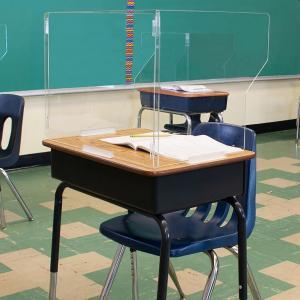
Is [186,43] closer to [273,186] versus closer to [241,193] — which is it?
[273,186]

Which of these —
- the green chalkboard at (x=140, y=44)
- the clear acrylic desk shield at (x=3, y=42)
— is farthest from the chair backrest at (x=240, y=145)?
the clear acrylic desk shield at (x=3, y=42)

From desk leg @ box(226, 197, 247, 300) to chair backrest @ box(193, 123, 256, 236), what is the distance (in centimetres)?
14

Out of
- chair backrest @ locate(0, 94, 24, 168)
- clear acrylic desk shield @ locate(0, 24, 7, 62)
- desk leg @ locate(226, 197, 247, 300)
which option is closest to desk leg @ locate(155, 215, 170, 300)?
desk leg @ locate(226, 197, 247, 300)

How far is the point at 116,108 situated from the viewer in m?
2.61

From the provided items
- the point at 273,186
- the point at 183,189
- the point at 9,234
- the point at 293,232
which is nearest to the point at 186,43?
the point at 273,186

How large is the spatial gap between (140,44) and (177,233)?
77 cm

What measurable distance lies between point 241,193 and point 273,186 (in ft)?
8.61

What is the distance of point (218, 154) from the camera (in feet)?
6.78

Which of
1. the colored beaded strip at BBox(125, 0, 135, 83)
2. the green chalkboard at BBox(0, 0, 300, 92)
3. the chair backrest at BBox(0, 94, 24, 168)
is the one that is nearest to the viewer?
the colored beaded strip at BBox(125, 0, 135, 83)

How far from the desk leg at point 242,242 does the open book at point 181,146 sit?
0.18 metres

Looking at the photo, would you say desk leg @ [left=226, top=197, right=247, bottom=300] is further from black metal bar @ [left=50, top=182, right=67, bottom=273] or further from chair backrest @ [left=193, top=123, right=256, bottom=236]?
black metal bar @ [left=50, top=182, right=67, bottom=273]

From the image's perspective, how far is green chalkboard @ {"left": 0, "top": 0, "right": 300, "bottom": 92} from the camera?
2.67m

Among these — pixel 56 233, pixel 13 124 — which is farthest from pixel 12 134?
pixel 56 233

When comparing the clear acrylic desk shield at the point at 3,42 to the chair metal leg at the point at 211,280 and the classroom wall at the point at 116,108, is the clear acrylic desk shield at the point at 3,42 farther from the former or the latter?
the chair metal leg at the point at 211,280
